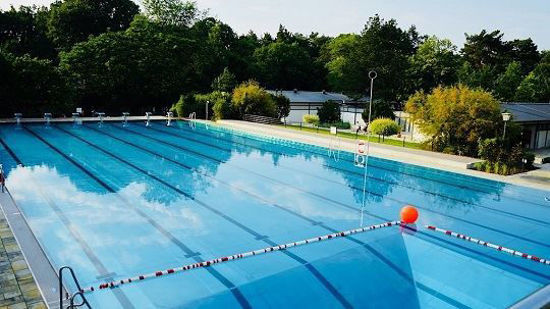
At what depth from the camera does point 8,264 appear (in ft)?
Answer: 19.7

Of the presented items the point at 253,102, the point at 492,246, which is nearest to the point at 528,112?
the point at 253,102

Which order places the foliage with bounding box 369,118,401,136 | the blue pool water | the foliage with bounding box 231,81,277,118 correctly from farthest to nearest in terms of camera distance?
the foliage with bounding box 231,81,277,118, the foliage with bounding box 369,118,401,136, the blue pool water

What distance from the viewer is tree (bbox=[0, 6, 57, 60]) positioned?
38.2 m

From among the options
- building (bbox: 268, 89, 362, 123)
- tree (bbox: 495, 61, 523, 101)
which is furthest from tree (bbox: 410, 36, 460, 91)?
building (bbox: 268, 89, 362, 123)

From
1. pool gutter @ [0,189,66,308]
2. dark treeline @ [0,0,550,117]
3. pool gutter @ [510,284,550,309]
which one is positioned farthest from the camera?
dark treeline @ [0,0,550,117]

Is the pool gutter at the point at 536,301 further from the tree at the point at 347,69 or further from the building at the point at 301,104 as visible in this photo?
the tree at the point at 347,69

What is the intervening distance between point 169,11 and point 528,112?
107 feet

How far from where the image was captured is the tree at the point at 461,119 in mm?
17828

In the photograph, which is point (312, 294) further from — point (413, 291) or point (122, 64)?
point (122, 64)

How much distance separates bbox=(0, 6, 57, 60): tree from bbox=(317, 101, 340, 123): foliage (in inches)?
1033

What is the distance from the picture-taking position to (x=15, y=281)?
217 inches

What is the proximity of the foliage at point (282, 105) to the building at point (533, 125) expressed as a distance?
45.1 ft

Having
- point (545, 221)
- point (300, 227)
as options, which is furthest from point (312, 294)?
point (545, 221)

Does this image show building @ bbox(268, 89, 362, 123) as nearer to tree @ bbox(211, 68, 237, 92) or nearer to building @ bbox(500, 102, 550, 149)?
tree @ bbox(211, 68, 237, 92)
